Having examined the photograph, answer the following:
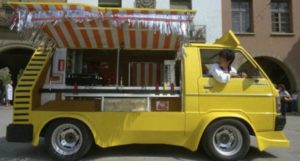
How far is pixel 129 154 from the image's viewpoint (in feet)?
29.0

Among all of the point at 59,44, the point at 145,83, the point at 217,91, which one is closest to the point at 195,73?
the point at 217,91

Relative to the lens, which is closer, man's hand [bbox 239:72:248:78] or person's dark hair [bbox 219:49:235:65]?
person's dark hair [bbox 219:49:235:65]

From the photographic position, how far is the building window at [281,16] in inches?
1059

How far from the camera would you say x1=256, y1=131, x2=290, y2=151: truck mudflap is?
27.3 ft

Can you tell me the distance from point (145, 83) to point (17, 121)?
259cm

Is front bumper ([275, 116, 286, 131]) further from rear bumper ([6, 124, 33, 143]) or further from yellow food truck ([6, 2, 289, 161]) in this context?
rear bumper ([6, 124, 33, 143])

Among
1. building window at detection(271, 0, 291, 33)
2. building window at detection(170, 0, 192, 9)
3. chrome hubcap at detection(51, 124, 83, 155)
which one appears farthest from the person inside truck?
building window at detection(271, 0, 291, 33)

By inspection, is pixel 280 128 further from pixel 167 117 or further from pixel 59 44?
pixel 59 44

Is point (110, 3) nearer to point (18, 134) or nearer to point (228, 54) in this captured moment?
point (228, 54)

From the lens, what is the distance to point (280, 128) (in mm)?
8445

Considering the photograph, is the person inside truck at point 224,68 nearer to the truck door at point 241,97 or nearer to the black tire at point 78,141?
the truck door at point 241,97

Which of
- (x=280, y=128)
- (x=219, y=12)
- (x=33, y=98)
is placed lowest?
(x=280, y=128)

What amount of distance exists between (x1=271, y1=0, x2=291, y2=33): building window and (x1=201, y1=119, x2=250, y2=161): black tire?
1987 centimetres

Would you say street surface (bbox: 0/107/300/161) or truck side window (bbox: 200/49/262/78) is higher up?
truck side window (bbox: 200/49/262/78)
